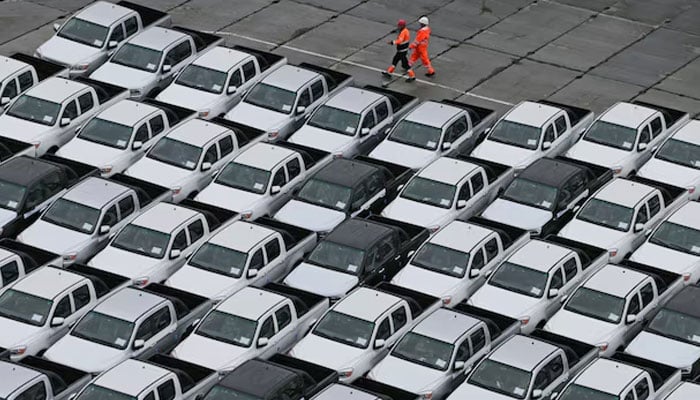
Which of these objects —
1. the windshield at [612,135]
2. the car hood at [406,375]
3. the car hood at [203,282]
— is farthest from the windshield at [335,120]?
the car hood at [406,375]

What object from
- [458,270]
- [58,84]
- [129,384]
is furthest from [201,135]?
[129,384]

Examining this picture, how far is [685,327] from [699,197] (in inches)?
234

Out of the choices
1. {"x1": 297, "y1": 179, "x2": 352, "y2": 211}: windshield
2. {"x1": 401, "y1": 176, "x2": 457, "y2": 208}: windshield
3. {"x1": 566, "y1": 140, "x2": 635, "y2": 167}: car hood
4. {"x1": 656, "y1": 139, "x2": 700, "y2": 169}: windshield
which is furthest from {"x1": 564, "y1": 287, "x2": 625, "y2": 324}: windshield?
{"x1": 656, "y1": 139, "x2": 700, "y2": 169}: windshield

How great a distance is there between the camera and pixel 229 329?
1226 inches

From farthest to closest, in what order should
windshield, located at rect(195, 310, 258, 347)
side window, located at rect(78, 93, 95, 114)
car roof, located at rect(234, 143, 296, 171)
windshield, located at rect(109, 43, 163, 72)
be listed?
1. windshield, located at rect(109, 43, 163, 72)
2. side window, located at rect(78, 93, 95, 114)
3. car roof, located at rect(234, 143, 296, 171)
4. windshield, located at rect(195, 310, 258, 347)

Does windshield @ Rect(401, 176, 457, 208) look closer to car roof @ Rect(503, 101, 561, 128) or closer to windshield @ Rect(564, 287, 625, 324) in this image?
car roof @ Rect(503, 101, 561, 128)

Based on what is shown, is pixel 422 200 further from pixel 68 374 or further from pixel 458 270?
pixel 68 374

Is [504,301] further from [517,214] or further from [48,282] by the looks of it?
[48,282]

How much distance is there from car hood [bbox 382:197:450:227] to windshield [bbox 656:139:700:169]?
4.96 m

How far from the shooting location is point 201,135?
37.3 meters

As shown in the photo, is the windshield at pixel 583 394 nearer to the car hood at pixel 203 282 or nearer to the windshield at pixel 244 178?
the car hood at pixel 203 282

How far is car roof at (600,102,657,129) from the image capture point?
126 feet

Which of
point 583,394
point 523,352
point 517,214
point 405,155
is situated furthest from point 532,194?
point 583,394

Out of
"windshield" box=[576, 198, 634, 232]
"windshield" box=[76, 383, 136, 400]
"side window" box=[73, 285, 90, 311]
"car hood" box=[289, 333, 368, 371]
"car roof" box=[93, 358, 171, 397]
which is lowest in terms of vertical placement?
"windshield" box=[576, 198, 634, 232]
